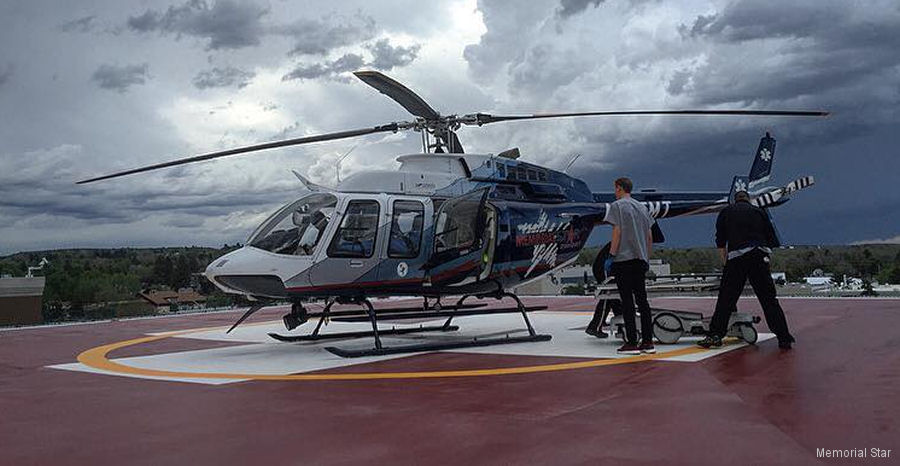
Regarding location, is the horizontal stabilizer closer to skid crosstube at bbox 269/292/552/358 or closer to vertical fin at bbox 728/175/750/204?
vertical fin at bbox 728/175/750/204

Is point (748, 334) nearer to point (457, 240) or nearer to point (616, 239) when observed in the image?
point (616, 239)

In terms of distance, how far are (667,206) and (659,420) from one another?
764cm

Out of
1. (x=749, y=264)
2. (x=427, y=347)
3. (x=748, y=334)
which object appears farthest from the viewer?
(x=427, y=347)

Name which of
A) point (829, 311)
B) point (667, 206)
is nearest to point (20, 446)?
point (667, 206)

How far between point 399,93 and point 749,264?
5.02 m

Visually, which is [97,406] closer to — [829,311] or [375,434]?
[375,434]

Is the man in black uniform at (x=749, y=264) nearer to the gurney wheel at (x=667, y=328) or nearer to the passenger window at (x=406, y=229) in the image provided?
the gurney wheel at (x=667, y=328)

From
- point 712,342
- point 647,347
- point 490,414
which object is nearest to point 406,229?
point 647,347

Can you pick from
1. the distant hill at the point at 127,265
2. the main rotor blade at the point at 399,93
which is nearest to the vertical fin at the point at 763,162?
the main rotor blade at the point at 399,93

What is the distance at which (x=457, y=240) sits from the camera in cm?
961

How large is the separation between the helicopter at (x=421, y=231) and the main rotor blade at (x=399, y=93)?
25 mm

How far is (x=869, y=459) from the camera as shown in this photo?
11.8 feet

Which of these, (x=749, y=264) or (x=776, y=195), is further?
(x=776, y=195)

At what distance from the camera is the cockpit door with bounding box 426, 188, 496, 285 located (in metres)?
9.52
